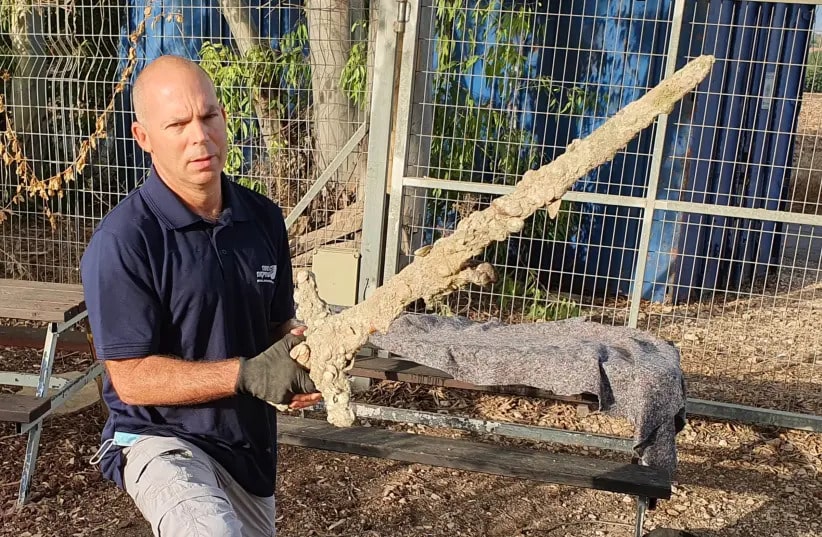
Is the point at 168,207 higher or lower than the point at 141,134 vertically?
lower

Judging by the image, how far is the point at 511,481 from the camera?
4324 mm

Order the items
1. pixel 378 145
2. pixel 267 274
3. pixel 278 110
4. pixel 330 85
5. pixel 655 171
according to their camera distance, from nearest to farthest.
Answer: pixel 267 274 → pixel 655 171 → pixel 378 145 → pixel 330 85 → pixel 278 110

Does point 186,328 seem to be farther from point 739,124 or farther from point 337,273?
point 739,124

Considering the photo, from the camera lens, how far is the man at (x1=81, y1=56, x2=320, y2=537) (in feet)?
6.83

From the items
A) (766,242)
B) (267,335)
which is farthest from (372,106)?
(766,242)

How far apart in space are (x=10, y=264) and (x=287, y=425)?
4401 millimetres

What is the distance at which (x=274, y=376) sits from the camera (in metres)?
2.09

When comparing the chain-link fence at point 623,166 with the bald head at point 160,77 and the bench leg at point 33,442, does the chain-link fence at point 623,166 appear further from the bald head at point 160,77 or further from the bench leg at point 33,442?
the bald head at point 160,77

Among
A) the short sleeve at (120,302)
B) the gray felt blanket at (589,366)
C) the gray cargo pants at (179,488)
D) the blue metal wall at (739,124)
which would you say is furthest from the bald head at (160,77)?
the blue metal wall at (739,124)

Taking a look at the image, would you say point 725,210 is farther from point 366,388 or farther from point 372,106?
point 366,388

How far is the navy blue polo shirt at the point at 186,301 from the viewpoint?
210 cm

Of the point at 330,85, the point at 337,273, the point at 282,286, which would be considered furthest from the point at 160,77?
the point at 330,85

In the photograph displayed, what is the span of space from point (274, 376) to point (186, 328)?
0.34m

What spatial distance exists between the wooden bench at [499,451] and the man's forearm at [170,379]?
1.49 metres
